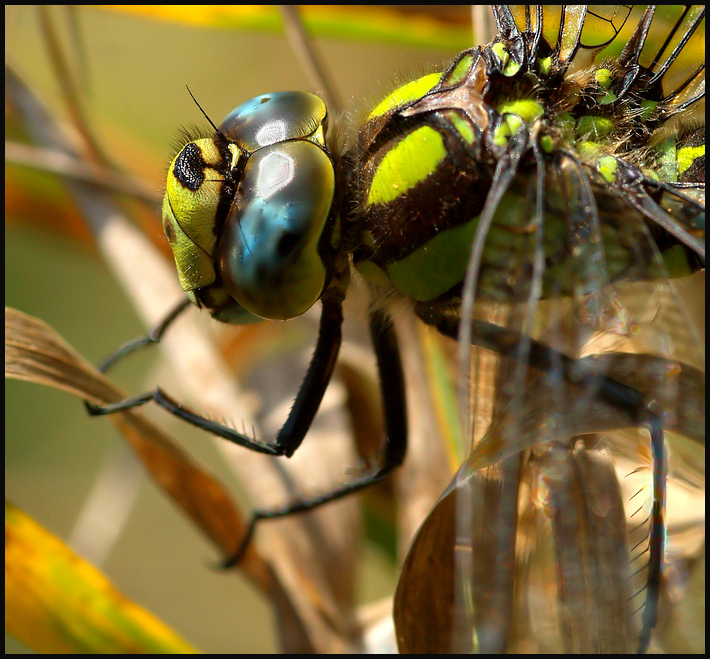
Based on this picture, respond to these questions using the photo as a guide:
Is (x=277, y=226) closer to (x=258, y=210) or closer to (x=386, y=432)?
(x=258, y=210)

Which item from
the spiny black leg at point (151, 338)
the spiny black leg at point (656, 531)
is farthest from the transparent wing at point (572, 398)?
the spiny black leg at point (151, 338)

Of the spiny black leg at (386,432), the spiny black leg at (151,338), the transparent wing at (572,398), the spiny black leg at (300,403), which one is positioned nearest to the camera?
the transparent wing at (572,398)

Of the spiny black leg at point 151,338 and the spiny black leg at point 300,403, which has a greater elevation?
the spiny black leg at point 151,338

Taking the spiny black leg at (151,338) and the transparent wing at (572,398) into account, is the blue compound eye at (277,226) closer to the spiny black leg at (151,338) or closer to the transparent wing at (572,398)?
the transparent wing at (572,398)

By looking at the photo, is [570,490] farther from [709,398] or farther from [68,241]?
[68,241]

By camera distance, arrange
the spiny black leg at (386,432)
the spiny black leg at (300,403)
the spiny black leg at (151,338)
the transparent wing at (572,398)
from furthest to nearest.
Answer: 1. the spiny black leg at (151,338)
2. the spiny black leg at (386,432)
3. the spiny black leg at (300,403)
4. the transparent wing at (572,398)

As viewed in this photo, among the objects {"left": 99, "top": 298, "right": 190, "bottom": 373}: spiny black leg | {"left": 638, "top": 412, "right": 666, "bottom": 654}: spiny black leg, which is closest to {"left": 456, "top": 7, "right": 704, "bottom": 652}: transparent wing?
{"left": 638, "top": 412, "right": 666, "bottom": 654}: spiny black leg
